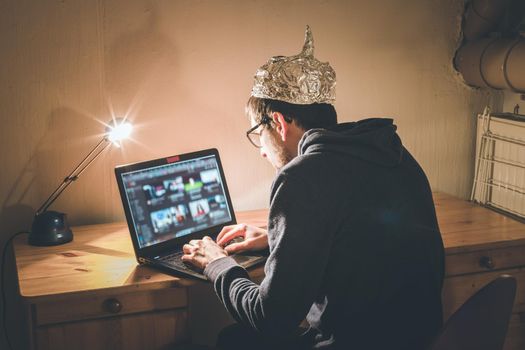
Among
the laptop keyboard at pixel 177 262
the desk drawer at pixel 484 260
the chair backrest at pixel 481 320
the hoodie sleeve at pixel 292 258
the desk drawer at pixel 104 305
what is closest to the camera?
the chair backrest at pixel 481 320

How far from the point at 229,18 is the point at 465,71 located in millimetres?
961

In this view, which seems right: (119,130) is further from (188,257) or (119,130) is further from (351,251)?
(351,251)

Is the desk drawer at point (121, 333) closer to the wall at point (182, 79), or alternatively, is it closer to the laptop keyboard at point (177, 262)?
the laptop keyboard at point (177, 262)

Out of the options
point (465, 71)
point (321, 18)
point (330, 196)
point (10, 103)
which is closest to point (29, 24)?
point (10, 103)

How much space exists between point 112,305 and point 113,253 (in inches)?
10.7

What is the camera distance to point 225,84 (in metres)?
2.23

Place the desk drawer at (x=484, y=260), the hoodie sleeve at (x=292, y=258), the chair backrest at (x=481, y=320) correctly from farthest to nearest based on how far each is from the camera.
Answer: the desk drawer at (x=484, y=260) < the hoodie sleeve at (x=292, y=258) < the chair backrest at (x=481, y=320)

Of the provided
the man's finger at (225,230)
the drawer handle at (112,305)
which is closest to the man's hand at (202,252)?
the man's finger at (225,230)

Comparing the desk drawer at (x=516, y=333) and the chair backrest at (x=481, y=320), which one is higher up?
the chair backrest at (x=481, y=320)

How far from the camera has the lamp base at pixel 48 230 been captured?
1919mm

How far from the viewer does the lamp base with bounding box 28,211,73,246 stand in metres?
1.92

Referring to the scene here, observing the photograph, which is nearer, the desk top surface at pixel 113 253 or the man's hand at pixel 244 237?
the desk top surface at pixel 113 253

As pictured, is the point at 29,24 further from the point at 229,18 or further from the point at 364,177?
the point at 364,177

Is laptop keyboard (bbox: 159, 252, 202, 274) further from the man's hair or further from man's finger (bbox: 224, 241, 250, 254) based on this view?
the man's hair
